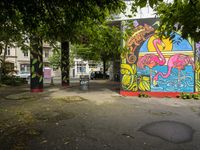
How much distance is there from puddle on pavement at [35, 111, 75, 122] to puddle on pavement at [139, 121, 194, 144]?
2882 mm

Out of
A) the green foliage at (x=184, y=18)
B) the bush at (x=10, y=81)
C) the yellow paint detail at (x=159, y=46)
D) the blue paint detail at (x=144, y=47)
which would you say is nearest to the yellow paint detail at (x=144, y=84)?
the blue paint detail at (x=144, y=47)

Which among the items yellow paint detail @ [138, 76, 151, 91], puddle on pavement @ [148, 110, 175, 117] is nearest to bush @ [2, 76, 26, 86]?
yellow paint detail @ [138, 76, 151, 91]

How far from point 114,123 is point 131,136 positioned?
1351 millimetres

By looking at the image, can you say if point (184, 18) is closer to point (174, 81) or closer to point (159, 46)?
point (159, 46)

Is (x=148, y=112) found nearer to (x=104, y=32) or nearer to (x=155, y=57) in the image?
(x=104, y=32)

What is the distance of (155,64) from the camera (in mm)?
13414

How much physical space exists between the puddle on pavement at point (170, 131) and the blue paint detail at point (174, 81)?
20.1 feet

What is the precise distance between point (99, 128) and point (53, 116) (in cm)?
231

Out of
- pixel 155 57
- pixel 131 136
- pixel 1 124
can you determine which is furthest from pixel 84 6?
pixel 155 57

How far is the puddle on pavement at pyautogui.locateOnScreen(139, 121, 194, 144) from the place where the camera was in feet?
18.9

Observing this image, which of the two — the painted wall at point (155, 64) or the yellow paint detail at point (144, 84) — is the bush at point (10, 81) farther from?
the yellow paint detail at point (144, 84)

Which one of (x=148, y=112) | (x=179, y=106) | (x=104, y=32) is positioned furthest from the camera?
(x=179, y=106)

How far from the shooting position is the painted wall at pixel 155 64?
12914mm

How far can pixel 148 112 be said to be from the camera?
29.7ft
